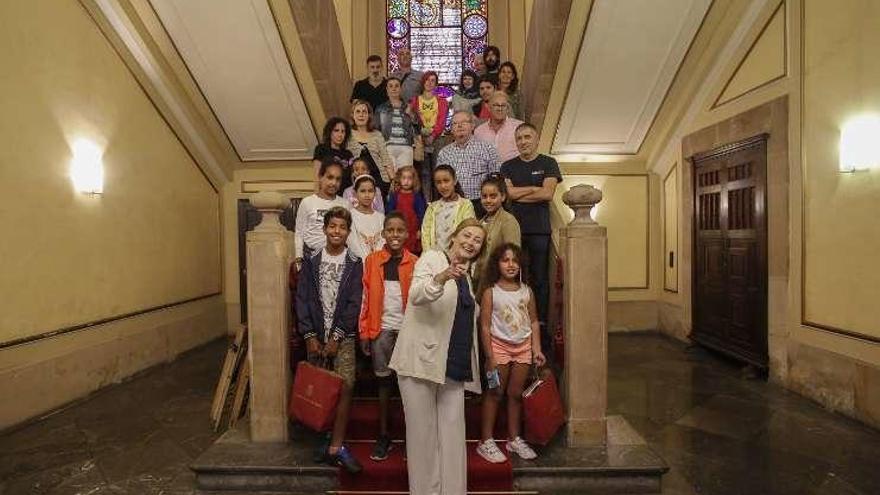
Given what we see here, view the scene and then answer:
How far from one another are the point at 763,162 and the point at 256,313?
4.83 m

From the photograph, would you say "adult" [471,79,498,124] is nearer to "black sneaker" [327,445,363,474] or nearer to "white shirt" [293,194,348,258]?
"white shirt" [293,194,348,258]

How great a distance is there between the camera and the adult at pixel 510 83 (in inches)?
225

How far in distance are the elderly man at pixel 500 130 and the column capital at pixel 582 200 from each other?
1.38m

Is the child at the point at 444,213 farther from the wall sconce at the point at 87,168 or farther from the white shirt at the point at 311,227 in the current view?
the wall sconce at the point at 87,168

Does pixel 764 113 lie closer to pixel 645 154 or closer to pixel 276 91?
pixel 645 154

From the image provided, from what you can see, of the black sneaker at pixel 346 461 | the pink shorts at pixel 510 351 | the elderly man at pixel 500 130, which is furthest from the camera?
the elderly man at pixel 500 130

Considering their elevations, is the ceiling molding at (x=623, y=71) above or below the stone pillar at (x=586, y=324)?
above

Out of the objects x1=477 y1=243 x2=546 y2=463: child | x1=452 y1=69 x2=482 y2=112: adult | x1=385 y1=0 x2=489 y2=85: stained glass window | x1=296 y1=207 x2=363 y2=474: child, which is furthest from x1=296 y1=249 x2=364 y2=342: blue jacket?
x1=385 y1=0 x2=489 y2=85: stained glass window

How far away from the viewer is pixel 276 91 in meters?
6.00

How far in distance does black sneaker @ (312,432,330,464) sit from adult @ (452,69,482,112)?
3601 millimetres

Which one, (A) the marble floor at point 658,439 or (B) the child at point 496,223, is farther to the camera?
(B) the child at point 496,223

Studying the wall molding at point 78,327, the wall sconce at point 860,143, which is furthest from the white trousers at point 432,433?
the wall sconce at point 860,143

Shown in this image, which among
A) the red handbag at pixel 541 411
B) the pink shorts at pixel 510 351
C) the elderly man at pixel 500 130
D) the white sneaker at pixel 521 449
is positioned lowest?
the white sneaker at pixel 521 449

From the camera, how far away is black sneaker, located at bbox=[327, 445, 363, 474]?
2842 millimetres
